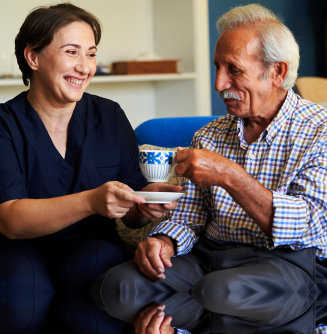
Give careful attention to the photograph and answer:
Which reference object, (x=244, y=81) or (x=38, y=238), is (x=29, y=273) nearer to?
(x=38, y=238)

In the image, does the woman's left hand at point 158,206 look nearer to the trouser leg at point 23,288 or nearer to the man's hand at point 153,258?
the man's hand at point 153,258

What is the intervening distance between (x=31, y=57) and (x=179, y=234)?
701mm

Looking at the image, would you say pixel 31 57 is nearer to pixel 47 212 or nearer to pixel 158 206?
pixel 47 212

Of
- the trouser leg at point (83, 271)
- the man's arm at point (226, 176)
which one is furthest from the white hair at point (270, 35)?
the trouser leg at point (83, 271)

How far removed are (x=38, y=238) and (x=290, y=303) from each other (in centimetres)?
77

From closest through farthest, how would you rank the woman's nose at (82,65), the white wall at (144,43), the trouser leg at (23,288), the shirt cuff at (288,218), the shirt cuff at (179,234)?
Result: the shirt cuff at (288,218), the trouser leg at (23,288), the shirt cuff at (179,234), the woman's nose at (82,65), the white wall at (144,43)

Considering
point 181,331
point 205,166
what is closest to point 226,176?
point 205,166

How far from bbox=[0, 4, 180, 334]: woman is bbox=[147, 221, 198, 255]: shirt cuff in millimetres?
71

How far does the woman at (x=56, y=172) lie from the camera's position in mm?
1778

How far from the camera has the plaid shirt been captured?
1682 millimetres

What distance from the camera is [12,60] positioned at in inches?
146

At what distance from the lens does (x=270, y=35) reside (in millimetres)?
1809

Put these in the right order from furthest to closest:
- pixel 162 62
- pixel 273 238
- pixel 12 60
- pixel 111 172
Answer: pixel 162 62 → pixel 12 60 → pixel 111 172 → pixel 273 238

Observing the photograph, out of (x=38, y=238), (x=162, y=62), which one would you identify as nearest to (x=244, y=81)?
(x=38, y=238)
